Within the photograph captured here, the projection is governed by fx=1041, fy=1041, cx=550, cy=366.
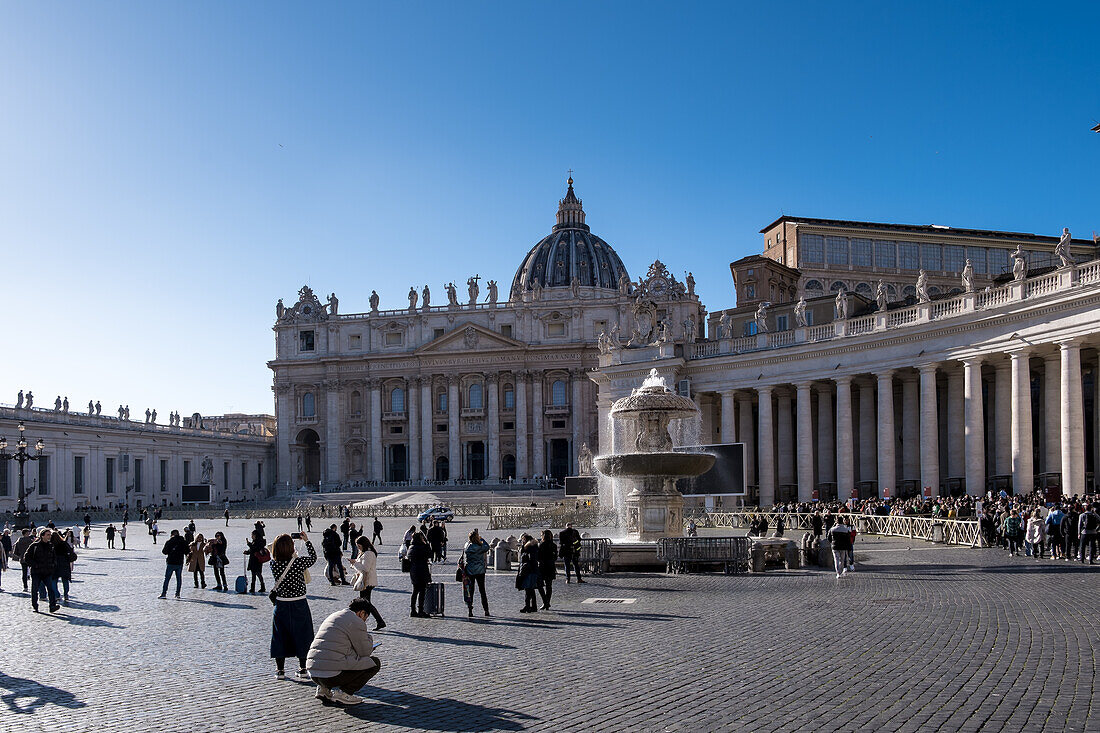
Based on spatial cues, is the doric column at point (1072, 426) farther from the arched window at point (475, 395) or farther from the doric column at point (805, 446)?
the arched window at point (475, 395)

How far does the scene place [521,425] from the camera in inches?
4072

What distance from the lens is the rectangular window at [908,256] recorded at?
74312mm

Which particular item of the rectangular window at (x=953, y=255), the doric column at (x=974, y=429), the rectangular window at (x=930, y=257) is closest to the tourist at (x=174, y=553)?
the doric column at (x=974, y=429)

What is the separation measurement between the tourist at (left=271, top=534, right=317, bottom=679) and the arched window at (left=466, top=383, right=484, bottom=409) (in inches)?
3732

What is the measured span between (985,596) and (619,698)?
8.86 metres

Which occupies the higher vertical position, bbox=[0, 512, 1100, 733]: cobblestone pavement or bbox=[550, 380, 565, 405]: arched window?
bbox=[550, 380, 565, 405]: arched window

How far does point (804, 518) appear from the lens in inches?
1348

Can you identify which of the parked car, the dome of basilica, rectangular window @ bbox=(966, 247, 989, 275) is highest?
the dome of basilica

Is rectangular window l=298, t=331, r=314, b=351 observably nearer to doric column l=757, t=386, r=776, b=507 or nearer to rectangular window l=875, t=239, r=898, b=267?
rectangular window l=875, t=239, r=898, b=267

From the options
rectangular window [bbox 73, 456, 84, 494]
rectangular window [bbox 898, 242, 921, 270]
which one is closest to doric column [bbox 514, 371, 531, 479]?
rectangular window [bbox 73, 456, 84, 494]

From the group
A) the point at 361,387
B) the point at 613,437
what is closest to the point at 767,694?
the point at 613,437

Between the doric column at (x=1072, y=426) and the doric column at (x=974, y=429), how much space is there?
11.6 ft

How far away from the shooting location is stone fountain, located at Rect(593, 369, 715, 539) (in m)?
22.8

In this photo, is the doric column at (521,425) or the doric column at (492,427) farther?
the doric column at (492,427)
